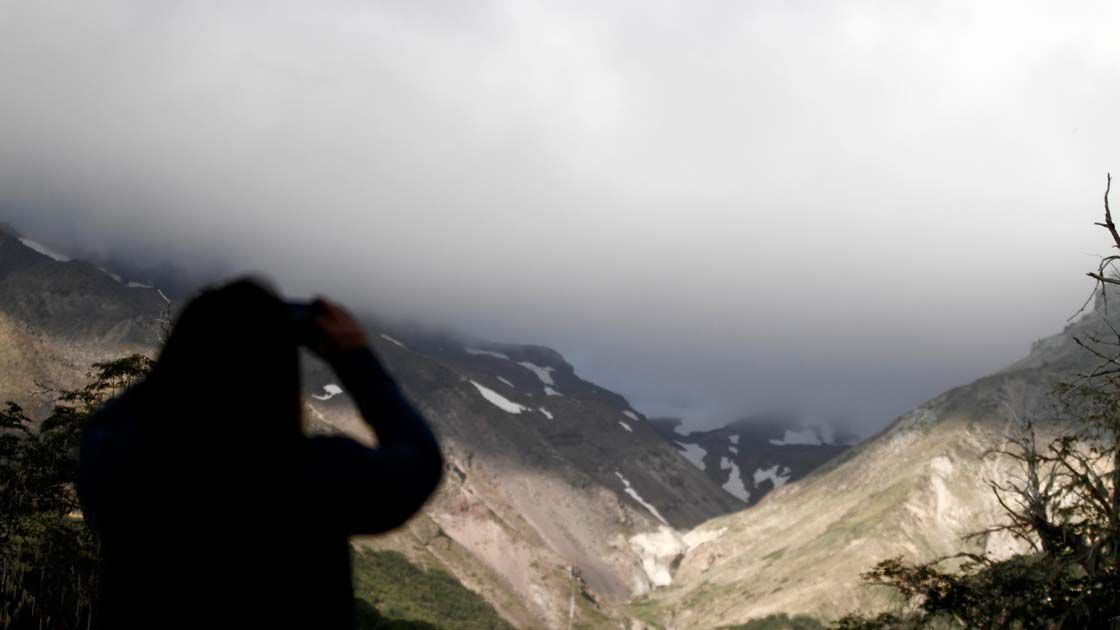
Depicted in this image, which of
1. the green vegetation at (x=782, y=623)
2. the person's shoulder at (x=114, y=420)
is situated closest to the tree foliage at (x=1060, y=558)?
the person's shoulder at (x=114, y=420)

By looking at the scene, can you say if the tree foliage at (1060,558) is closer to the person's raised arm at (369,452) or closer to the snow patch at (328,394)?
the person's raised arm at (369,452)

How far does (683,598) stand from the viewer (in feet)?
554

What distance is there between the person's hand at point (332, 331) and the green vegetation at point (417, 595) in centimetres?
10590

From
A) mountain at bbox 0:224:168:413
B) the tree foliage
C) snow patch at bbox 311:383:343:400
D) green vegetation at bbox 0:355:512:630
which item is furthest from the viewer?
snow patch at bbox 311:383:343:400

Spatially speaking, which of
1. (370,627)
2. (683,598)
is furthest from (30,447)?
(683,598)

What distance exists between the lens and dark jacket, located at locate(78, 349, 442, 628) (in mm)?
2207

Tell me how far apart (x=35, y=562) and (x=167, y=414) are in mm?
35307

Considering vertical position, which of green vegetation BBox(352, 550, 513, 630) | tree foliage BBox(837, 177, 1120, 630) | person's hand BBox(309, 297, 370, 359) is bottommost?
green vegetation BBox(352, 550, 513, 630)

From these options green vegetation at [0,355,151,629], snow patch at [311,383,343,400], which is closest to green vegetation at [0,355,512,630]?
green vegetation at [0,355,151,629]

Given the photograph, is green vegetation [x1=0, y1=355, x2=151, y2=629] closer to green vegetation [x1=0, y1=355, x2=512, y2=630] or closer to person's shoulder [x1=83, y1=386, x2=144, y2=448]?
green vegetation [x1=0, y1=355, x2=512, y2=630]

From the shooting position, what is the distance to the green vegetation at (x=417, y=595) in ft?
358

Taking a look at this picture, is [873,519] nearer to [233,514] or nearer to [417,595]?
[417,595]

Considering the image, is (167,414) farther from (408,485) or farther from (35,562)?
(35,562)

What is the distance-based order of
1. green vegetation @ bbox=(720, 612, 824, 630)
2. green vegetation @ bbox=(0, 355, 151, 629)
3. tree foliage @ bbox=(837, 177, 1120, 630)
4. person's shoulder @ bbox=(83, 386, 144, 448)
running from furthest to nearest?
green vegetation @ bbox=(720, 612, 824, 630) < green vegetation @ bbox=(0, 355, 151, 629) < tree foliage @ bbox=(837, 177, 1120, 630) < person's shoulder @ bbox=(83, 386, 144, 448)
